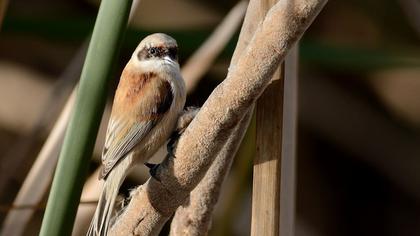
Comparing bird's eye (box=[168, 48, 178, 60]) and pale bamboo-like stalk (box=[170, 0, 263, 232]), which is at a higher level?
bird's eye (box=[168, 48, 178, 60])

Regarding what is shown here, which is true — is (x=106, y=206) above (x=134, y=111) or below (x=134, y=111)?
below

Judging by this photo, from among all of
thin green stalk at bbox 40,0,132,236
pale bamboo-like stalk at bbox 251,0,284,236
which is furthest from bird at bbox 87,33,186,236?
thin green stalk at bbox 40,0,132,236

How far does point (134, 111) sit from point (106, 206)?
0.33m

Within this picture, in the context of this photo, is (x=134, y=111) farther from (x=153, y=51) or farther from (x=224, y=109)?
(x=224, y=109)

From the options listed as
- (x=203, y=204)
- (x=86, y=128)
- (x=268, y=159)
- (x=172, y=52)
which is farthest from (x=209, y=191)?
(x=172, y=52)

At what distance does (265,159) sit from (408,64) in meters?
1.27

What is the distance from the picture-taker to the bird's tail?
5.33 feet

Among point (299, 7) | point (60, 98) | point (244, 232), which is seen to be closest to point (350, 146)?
point (244, 232)

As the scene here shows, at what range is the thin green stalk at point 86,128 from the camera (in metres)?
1.10

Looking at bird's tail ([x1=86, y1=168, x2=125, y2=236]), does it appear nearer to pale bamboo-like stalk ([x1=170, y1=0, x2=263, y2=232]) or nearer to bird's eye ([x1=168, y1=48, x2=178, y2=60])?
pale bamboo-like stalk ([x1=170, y1=0, x2=263, y2=232])

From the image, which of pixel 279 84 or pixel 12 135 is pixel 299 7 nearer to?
pixel 279 84

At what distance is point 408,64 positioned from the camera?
99.5 inches

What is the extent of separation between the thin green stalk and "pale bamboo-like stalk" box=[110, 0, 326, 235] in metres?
0.20

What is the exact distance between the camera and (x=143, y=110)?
197 cm
